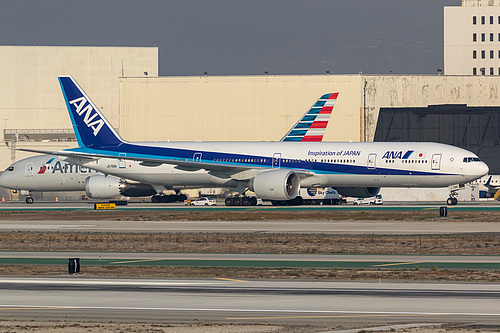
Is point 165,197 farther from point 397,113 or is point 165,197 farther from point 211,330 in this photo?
point 211,330

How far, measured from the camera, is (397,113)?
10581 cm

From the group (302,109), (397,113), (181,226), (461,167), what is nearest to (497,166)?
(397,113)

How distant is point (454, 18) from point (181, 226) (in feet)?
515

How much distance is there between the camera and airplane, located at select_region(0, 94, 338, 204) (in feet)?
227

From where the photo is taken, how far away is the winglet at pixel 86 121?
234 feet

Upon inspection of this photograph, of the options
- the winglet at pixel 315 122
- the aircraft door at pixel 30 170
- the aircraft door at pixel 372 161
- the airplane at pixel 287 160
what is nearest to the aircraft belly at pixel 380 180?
the airplane at pixel 287 160

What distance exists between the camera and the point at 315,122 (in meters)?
93.0

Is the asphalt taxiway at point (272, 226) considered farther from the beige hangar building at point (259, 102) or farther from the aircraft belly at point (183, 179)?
the beige hangar building at point (259, 102)

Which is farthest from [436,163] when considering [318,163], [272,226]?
[272,226]

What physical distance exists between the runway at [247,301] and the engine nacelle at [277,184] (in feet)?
119

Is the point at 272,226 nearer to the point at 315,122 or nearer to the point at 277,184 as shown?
the point at 277,184

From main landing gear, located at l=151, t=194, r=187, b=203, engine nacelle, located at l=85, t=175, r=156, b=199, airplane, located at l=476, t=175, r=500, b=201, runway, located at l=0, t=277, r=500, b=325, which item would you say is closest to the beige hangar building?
airplane, located at l=476, t=175, r=500, b=201

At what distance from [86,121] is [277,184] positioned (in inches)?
792

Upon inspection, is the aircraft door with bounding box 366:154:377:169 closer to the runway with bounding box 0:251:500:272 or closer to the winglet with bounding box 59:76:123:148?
the winglet with bounding box 59:76:123:148
